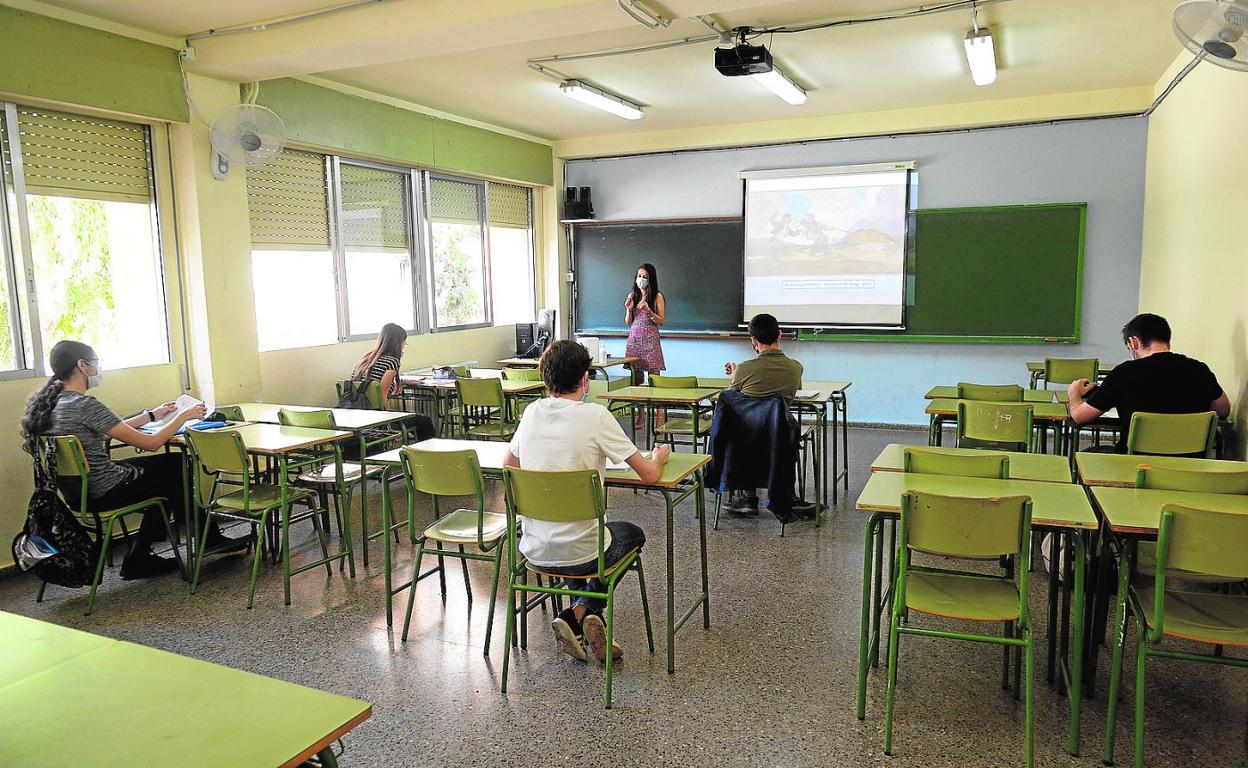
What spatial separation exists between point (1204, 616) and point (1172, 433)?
1.51 metres

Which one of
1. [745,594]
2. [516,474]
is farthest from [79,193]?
[745,594]

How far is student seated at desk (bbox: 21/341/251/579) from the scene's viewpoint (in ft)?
12.4

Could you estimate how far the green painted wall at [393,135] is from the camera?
5910 millimetres

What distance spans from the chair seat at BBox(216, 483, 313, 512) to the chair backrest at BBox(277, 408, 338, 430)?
16.3 inches

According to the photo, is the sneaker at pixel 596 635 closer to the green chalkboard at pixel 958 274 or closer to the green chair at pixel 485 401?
the green chair at pixel 485 401

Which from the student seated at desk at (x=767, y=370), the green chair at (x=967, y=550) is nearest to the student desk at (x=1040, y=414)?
the student seated at desk at (x=767, y=370)

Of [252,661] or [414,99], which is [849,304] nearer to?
[414,99]

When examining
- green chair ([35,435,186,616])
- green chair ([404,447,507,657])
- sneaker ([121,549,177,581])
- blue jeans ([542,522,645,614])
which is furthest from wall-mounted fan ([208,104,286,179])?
blue jeans ([542,522,645,614])

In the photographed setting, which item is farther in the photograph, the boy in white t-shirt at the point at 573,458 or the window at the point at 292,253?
the window at the point at 292,253

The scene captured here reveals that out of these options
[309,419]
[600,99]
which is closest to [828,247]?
[600,99]

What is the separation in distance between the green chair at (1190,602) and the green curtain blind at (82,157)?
550cm

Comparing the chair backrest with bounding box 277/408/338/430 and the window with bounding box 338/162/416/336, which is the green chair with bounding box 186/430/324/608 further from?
the window with bounding box 338/162/416/336

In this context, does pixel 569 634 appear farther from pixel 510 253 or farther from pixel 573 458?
pixel 510 253

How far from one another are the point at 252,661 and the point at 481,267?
221 inches
